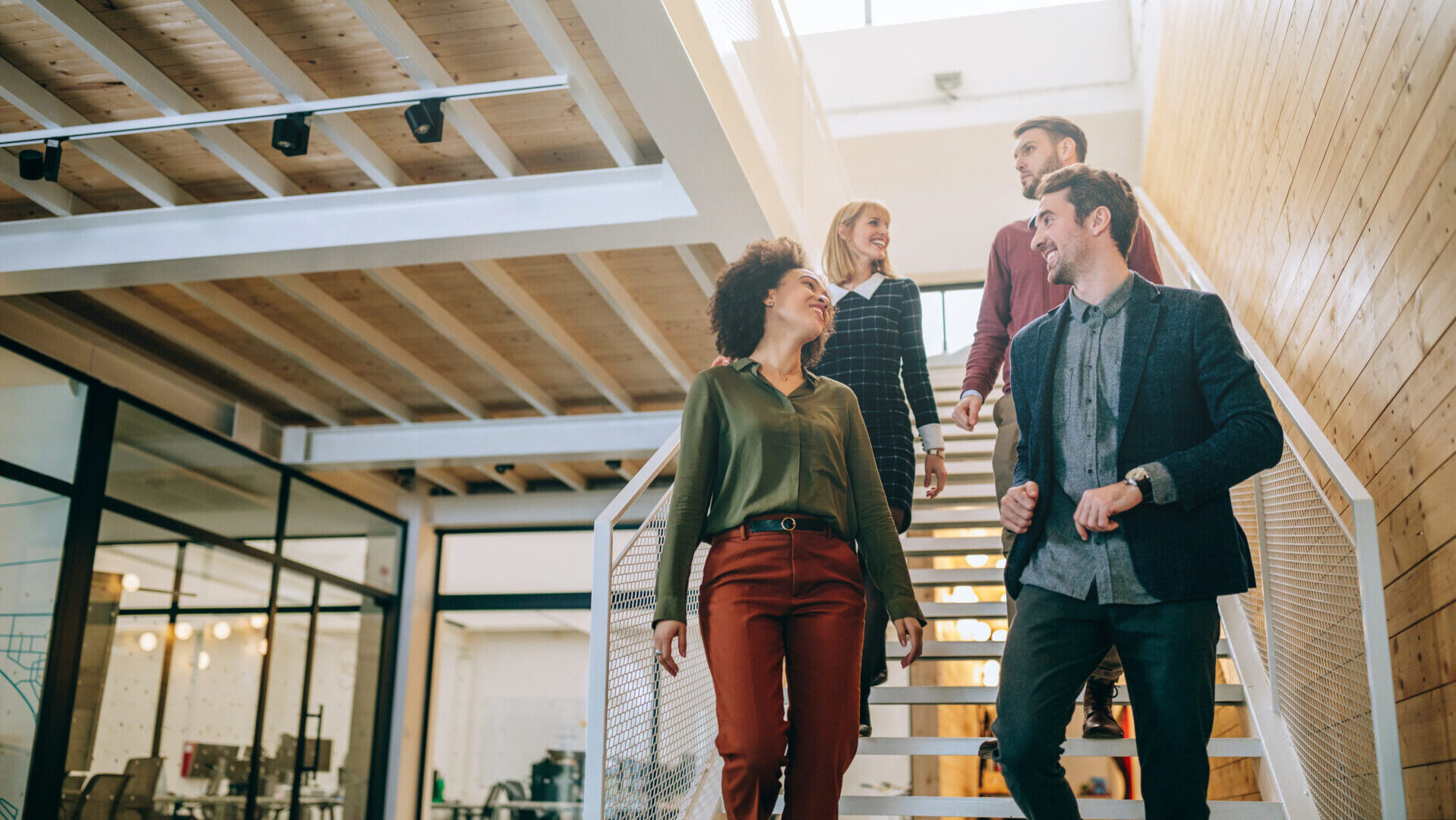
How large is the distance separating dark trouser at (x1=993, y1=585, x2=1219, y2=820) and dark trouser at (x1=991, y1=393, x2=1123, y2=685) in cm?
99

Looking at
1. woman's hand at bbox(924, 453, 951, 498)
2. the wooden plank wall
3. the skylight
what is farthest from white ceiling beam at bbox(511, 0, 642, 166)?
the skylight

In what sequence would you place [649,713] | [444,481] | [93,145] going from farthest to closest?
[444,481], [93,145], [649,713]

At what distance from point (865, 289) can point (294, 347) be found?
4556 millimetres

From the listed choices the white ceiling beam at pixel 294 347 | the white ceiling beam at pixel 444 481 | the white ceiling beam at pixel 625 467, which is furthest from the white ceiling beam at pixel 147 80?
the white ceiling beam at pixel 444 481

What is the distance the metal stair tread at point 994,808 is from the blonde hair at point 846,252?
151 cm

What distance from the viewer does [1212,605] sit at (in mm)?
2061

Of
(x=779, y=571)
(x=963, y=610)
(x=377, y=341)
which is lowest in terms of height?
(x=779, y=571)

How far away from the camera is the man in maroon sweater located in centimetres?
318

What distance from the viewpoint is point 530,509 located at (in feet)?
32.5

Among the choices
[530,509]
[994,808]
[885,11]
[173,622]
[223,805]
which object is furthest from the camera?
[885,11]

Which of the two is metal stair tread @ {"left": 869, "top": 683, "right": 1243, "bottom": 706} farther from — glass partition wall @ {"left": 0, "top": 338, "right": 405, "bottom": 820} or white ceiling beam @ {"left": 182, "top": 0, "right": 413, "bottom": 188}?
glass partition wall @ {"left": 0, "top": 338, "right": 405, "bottom": 820}

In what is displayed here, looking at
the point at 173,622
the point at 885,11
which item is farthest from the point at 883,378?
the point at 885,11

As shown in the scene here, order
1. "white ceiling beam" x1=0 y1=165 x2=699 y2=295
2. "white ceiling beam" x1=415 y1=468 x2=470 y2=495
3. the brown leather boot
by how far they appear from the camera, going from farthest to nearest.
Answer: "white ceiling beam" x1=415 y1=468 x2=470 y2=495 → "white ceiling beam" x1=0 y1=165 x2=699 y2=295 → the brown leather boot

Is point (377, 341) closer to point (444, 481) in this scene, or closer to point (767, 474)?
point (444, 481)
